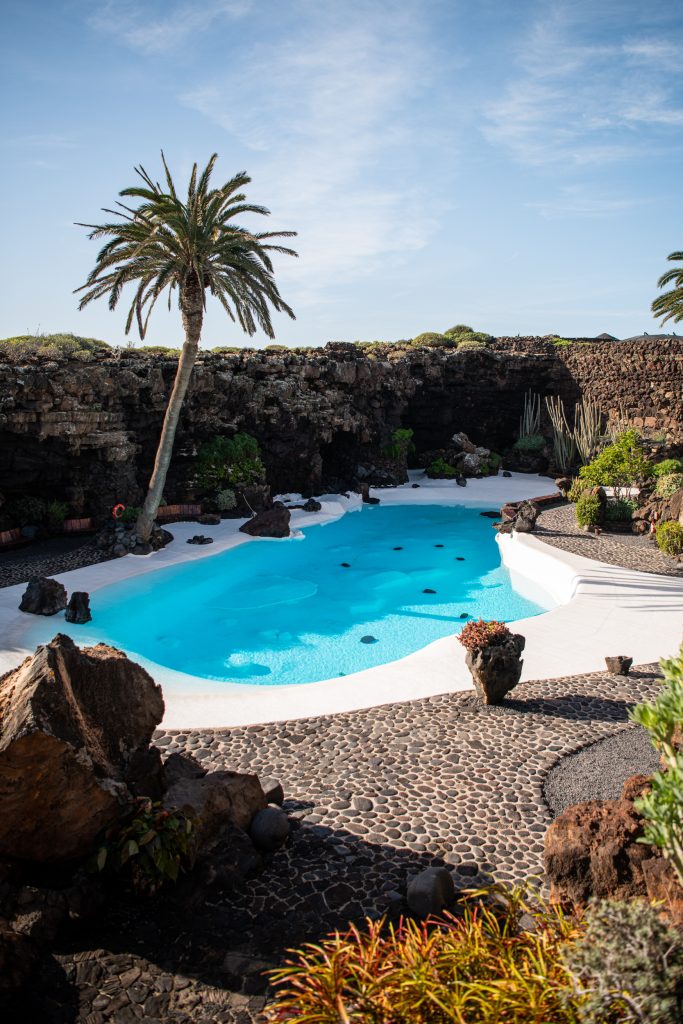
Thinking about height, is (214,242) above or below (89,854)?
above

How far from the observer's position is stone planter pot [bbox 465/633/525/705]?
33.2 ft

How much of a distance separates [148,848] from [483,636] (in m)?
6.14

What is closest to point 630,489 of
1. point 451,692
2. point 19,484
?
point 451,692

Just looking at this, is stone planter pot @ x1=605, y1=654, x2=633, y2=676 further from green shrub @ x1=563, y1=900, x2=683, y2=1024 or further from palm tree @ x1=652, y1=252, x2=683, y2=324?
palm tree @ x1=652, y1=252, x2=683, y2=324

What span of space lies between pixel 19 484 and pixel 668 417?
27.5 meters

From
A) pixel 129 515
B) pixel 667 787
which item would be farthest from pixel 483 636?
pixel 129 515

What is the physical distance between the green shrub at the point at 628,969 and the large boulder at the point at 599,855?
112 cm

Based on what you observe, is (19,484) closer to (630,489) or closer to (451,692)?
(451,692)

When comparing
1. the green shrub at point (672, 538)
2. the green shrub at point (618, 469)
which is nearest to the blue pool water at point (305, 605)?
the green shrub at point (618, 469)

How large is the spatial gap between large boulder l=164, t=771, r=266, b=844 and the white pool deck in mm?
2995

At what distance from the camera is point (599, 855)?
5.35 meters

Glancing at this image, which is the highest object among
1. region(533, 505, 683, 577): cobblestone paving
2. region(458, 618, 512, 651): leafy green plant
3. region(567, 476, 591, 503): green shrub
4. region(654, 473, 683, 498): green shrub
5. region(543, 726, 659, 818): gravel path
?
region(654, 473, 683, 498): green shrub

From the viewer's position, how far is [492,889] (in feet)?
18.0

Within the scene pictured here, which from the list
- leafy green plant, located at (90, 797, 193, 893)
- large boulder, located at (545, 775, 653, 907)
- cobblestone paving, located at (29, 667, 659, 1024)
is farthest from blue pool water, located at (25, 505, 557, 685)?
large boulder, located at (545, 775, 653, 907)
